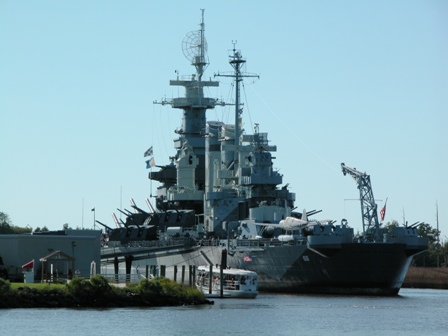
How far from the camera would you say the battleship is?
8419 cm

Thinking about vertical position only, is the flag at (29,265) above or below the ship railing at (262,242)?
below

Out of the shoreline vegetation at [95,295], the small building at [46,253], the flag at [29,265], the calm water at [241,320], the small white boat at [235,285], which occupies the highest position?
the small building at [46,253]

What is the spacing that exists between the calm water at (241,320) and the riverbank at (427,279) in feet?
134

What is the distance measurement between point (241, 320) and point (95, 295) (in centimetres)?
836

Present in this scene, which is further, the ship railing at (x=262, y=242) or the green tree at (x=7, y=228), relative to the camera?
the green tree at (x=7, y=228)

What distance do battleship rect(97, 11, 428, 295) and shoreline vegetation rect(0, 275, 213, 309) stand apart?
969 centimetres

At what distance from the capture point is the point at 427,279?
117375 millimetres

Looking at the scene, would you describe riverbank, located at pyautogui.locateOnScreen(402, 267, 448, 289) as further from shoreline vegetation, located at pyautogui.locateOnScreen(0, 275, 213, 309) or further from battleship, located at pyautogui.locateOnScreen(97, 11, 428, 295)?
shoreline vegetation, located at pyautogui.locateOnScreen(0, 275, 213, 309)

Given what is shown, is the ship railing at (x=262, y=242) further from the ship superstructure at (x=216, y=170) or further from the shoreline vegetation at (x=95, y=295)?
the shoreline vegetation at (x=95, y=295)

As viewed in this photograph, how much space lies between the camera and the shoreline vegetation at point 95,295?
63438mm

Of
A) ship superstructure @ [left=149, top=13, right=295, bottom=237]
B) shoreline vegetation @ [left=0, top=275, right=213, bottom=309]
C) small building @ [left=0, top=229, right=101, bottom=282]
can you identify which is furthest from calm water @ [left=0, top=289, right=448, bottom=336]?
ship superstructure @ [left=149, top=13, right=295, bottom=237]

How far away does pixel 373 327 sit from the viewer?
60.0 meters

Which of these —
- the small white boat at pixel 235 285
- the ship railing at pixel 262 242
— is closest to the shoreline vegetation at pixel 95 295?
the small white boat at pixel 235 285

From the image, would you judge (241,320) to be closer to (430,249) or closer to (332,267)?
(332,267)
